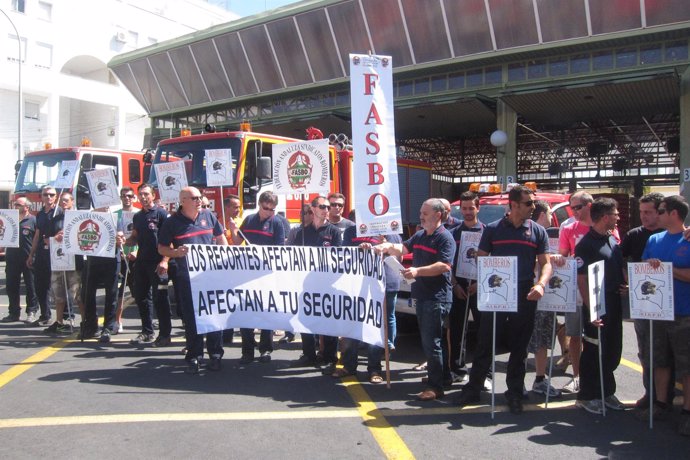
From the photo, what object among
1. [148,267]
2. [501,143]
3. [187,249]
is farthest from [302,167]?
[501,143]

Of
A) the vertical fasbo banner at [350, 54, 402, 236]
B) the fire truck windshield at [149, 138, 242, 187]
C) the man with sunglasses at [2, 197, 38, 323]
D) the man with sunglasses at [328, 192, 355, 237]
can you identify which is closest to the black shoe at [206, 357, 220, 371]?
the man with sunglasses at [328, 192, 355, 237]

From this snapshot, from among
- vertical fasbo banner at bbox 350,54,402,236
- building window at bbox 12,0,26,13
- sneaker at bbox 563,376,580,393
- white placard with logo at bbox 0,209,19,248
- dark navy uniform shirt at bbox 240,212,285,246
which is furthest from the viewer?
building window at bbox 12,0,26,13

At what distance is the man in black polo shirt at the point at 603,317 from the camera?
520 cm

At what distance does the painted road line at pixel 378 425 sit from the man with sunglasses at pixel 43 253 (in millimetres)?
5173

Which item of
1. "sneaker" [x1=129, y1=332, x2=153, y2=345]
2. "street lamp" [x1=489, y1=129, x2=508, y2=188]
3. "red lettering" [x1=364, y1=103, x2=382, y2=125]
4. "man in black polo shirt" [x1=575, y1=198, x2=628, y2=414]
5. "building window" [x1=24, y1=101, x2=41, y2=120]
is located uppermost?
"building window" [x1=24, y1=101, x2=41, y2=120]

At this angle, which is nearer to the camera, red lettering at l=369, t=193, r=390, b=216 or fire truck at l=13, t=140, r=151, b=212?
red lettering at l=369, t=193, r=390, b=216

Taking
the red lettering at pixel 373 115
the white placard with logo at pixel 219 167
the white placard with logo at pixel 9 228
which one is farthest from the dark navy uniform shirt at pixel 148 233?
the red lettering at pixel 373 115

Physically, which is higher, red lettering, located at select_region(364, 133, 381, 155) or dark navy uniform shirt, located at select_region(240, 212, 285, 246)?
red lettering, located at select_region(364, 133, 381, 155)

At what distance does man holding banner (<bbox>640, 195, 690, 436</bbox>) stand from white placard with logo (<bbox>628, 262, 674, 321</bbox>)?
0.27 ft

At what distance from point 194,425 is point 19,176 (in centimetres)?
1076

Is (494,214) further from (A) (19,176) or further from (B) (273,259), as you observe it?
(A) (19,176)

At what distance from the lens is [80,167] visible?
12.2m

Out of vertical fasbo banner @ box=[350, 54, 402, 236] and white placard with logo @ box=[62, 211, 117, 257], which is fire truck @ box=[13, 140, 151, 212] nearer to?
white placard with logo @ box=[62, 211, 117, 257]

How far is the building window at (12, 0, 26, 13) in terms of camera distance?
34.4 m
